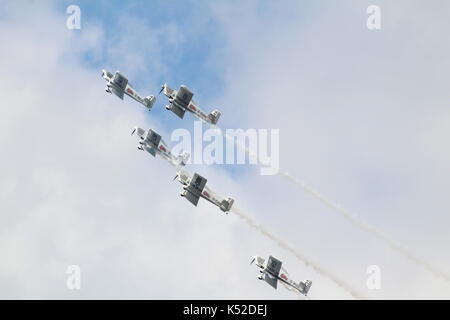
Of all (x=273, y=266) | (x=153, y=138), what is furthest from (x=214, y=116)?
(x=273, y=266)

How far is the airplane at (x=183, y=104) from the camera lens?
151 metres

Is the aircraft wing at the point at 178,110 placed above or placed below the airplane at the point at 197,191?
above

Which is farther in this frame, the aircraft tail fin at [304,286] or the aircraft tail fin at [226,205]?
the aircraft tail fin at [304,286]

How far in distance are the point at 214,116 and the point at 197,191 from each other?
894 inches

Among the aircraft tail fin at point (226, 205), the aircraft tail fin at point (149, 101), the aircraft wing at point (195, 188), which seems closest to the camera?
the aircraft wing at point (195, 188)

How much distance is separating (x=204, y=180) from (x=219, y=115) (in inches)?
852

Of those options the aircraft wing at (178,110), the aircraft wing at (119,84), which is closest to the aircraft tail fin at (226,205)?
the aircraft wing at (178,110)

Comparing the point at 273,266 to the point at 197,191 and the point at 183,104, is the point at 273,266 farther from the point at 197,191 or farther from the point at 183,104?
the point at 183,104

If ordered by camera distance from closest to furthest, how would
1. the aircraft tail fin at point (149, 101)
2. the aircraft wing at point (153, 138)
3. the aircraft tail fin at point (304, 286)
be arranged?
the aircraft tail fin at point (304, 286) → the aircraft wing at point (153, 138) → the aircraft tail fin at point (149, 101)

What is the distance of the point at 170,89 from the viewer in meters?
152

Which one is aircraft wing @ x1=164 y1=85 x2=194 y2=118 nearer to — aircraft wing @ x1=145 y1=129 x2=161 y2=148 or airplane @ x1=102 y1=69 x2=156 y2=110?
aircraft wing @ x1=145 y1=129 x2=161 y2=148

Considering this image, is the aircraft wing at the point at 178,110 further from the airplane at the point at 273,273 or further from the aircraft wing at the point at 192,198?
the airplane at the point at 273,273
